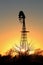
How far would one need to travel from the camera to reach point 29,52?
98.4 feet

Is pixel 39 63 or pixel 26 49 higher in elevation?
pixel 26 49

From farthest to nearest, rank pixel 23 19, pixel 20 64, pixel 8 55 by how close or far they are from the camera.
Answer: pixel 23 19 → pixel 8 55 → pixel 20 64

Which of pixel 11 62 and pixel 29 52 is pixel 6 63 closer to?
pixel 11 62

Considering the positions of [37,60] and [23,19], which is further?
[23,19]

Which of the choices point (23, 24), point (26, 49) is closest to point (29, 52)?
point (26, 49)

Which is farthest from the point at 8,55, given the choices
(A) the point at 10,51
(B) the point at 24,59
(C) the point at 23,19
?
(C) the point at 23,19

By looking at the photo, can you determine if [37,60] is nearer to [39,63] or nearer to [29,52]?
[39,63]

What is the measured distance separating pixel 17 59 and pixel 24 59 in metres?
0.67

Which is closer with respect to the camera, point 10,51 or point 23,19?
point 10,51

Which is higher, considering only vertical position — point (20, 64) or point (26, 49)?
point (26, 49)

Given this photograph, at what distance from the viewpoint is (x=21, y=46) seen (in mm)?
30672

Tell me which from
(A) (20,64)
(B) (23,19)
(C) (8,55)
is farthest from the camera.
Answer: (B) (23,19)

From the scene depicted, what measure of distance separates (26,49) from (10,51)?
76.7 inches

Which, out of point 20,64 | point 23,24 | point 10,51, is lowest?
point 20,64
